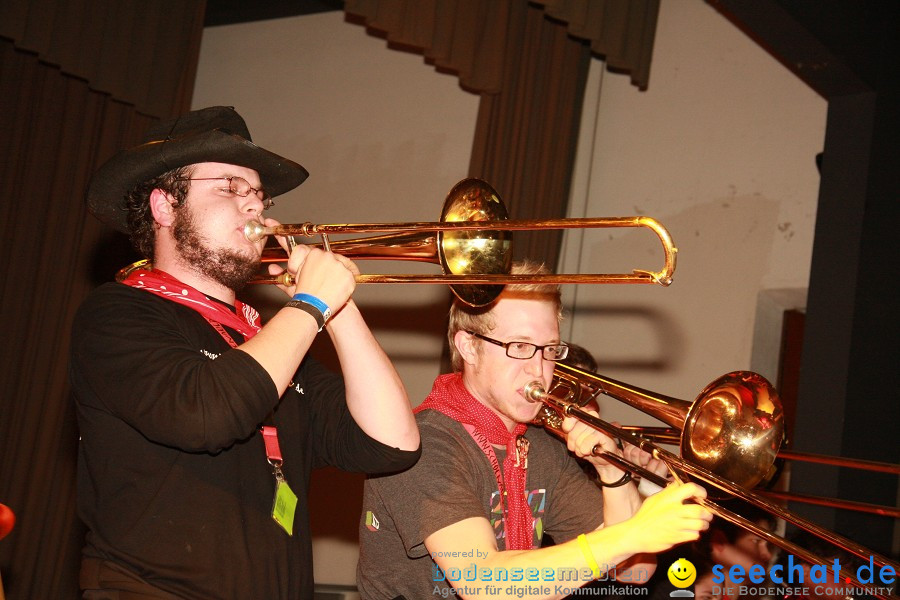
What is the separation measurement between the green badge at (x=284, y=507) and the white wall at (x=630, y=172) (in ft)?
9.89

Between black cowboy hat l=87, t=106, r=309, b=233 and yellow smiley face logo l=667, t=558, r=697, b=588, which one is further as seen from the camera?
yellow smiley face logo l=667, t=558, r=697, b=588

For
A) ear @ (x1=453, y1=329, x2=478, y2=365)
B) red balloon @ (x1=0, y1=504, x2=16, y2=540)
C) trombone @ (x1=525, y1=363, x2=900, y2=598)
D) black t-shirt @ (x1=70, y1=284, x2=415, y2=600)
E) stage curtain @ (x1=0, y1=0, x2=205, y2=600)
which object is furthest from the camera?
stage curtain @ (x1=0, y1=0, x2=205, y2=600)

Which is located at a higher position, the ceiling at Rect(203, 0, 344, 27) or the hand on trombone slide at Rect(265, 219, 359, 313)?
the ceiling at Rect(203, 0, 344, 27)

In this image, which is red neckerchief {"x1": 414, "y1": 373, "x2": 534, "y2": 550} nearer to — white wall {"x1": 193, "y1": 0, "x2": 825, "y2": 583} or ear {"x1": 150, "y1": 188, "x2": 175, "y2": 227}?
ear {"x1": 150, "y1": 188, "x2": 175, "y2": 227}

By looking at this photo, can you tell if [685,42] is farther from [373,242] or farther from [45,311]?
[45,311]

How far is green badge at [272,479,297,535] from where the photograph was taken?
213 centimetres

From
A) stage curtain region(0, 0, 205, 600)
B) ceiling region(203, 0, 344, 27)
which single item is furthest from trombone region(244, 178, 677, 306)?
ceiling region(203, 0, 344, 27)

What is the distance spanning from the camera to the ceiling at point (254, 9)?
21.4 ft

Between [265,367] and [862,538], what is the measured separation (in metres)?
3.48

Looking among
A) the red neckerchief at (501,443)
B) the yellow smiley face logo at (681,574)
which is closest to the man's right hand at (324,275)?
the red neckerchief at (501,443)

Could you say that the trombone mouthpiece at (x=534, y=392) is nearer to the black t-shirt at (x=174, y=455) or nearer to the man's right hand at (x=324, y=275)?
the man's right hand at (x=324, y=275)

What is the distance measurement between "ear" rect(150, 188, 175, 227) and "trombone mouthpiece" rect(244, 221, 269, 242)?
19 cm

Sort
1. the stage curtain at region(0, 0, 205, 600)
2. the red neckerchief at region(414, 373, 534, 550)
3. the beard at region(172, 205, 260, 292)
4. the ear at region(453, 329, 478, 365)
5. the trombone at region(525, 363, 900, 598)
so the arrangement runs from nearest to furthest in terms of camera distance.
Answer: the beard at region(172, 205, 260, 292)
the red neckerchief at region(414, 373, 534, 550)
the trombone at region(525, 363, 900, 598)
the ear at region(453, 329, 478, 365)
the stage curtain at region(0, 0, 205, 600)

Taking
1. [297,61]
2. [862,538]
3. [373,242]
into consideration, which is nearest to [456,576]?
[373,242]
